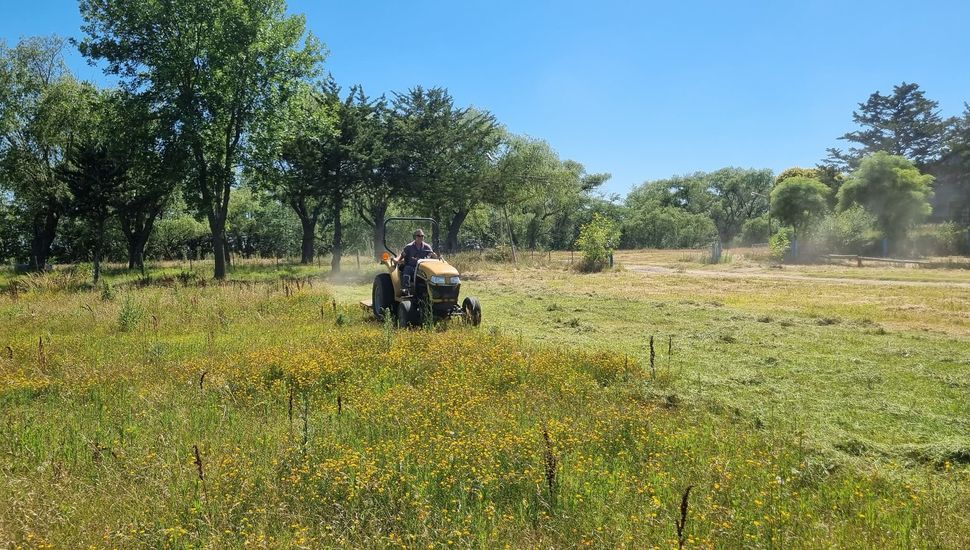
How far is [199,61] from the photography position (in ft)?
72.6

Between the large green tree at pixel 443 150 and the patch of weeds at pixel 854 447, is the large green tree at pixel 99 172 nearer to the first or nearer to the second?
the large green tree at pixel 443 150

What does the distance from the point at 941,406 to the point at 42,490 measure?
8312 millimetres

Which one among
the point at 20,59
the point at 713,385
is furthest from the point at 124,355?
the point at 20,59

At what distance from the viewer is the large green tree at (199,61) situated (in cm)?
2105

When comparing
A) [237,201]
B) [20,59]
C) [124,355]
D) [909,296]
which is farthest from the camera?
[237,201]

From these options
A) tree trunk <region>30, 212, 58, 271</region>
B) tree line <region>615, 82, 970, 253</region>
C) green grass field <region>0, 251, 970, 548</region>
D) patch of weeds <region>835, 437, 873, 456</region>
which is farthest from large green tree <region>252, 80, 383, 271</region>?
tree line <region>615, 82, 970, 253</region>

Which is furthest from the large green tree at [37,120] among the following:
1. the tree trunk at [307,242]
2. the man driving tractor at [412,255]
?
the man driving tractor at [412,255]

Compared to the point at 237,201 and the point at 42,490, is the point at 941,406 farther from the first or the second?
the point at 237,201

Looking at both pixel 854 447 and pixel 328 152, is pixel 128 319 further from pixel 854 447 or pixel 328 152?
pixel 328 152

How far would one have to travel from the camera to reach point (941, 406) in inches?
229

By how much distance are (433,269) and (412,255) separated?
0.78m

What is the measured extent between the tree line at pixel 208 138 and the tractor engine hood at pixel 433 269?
1598cm

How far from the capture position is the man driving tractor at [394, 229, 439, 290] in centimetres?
1020

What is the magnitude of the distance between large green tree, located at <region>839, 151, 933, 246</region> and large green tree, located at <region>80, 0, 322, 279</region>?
37982 millimetres
